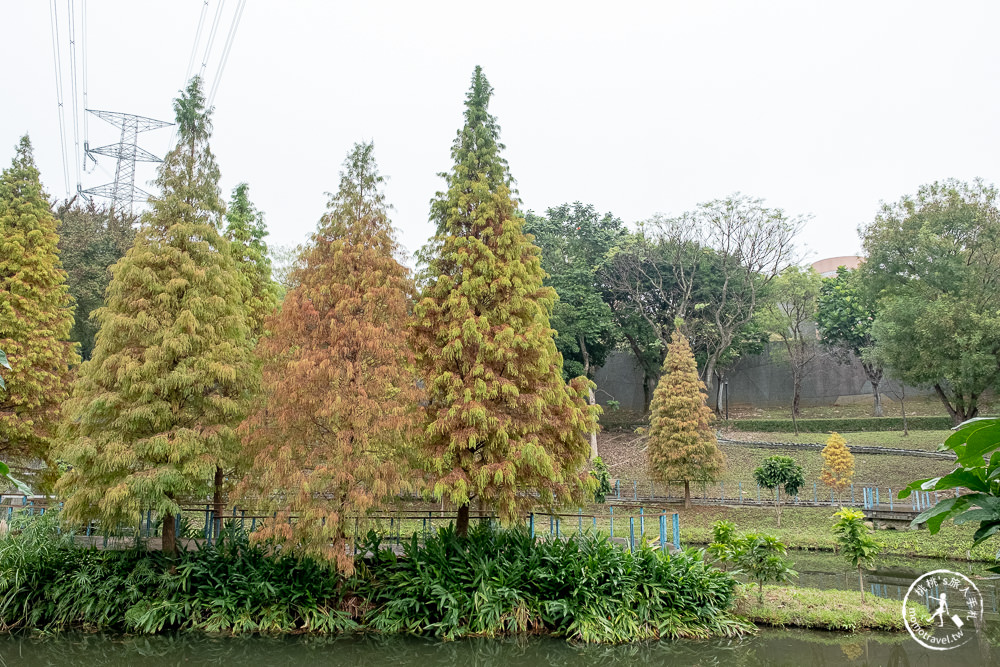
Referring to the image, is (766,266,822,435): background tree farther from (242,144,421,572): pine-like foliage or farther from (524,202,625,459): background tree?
(242,144,421,572): pine-like foliage

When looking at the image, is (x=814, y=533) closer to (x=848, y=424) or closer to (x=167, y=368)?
(x=848, y=424)

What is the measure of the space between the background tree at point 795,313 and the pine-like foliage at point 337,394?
109ft

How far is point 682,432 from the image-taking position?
26.2m

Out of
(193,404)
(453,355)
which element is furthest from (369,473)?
(193,404)

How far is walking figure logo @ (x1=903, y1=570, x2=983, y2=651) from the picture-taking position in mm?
11844

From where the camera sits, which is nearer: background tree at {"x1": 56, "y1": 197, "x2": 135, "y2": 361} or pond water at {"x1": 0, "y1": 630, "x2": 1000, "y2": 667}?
pond water at {"x1": 0, "y1": 630, "x2": 1000, "y2": 667}

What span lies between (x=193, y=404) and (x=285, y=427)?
8.01 feet

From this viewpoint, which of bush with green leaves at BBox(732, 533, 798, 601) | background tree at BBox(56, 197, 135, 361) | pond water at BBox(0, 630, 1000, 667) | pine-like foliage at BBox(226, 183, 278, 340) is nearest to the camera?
pond water at BBox(0, 630, 1000, 667)

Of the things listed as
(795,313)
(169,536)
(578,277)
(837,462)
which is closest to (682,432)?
(837,462)

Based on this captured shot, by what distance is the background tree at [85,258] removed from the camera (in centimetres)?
2588

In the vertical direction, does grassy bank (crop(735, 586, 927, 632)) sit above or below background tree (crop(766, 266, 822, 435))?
below

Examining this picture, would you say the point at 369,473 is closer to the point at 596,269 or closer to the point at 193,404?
the point at 193,404

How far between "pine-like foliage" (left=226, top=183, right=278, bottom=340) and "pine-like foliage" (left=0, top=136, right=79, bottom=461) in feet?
14.7

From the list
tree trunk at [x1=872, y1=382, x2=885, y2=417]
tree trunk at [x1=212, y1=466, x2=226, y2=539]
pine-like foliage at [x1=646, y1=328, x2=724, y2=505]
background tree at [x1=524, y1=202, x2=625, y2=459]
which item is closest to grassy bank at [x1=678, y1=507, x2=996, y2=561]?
pine-like foliage at [x1=646, y1=328, x2=724, y2=505]
